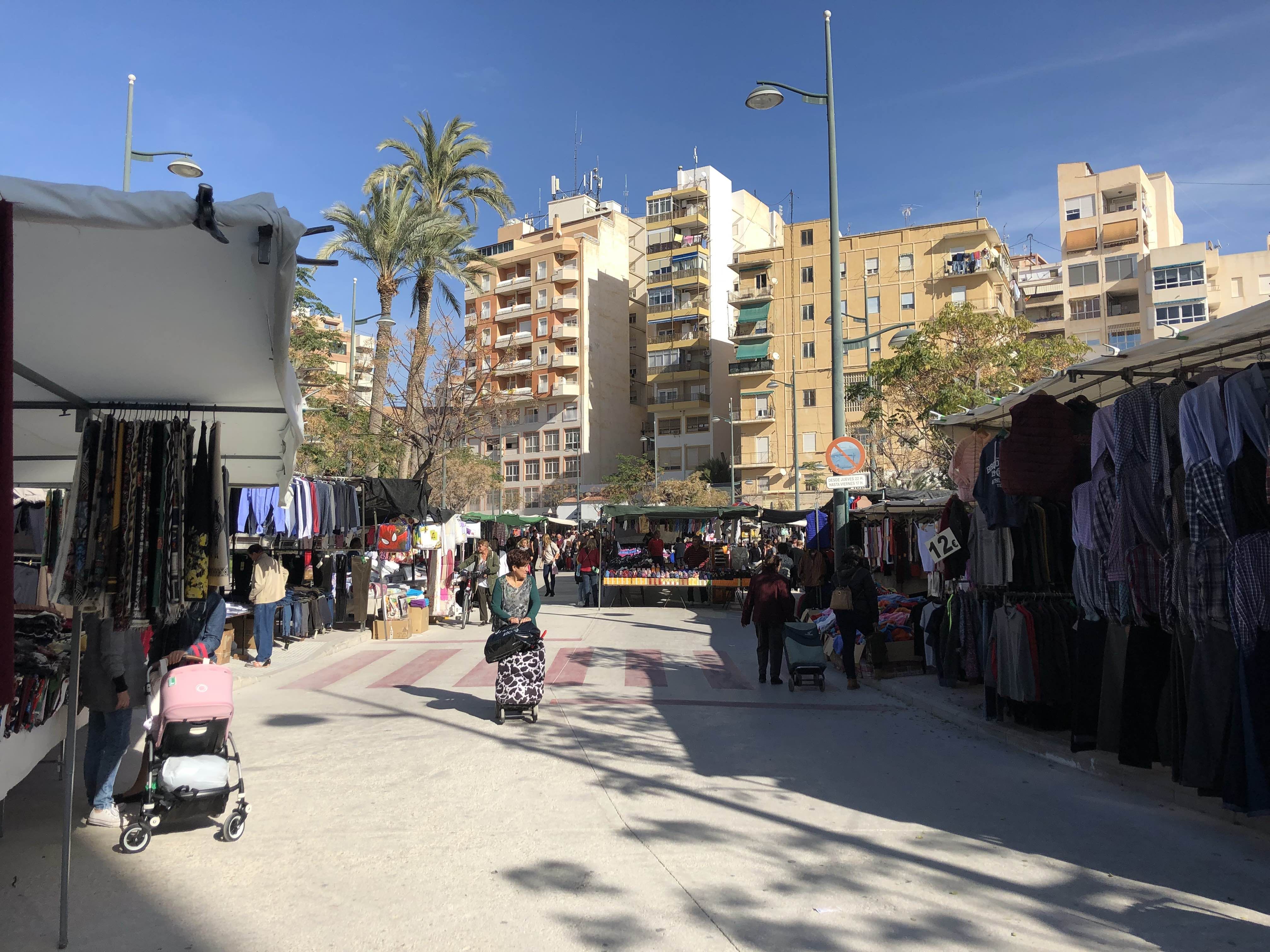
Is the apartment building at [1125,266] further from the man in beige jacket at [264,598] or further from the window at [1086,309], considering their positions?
the man in beige jacket at [264,598]

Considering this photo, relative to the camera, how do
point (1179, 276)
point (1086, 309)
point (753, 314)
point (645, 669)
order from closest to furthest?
point (645, 669), point (1179, 276), point (753, 314), point (1086, 309)

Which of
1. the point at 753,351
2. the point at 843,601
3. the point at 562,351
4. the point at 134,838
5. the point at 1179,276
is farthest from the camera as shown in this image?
the point at 562,351

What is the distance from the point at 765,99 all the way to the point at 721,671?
964 cm

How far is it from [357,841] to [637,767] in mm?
2620

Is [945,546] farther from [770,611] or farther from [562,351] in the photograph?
[562,351]

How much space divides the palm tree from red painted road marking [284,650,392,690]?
14035mm

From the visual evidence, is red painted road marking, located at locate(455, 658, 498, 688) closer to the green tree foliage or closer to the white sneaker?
the white sneaker

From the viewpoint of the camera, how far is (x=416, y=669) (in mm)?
13266

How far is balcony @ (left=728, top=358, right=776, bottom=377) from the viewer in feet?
218

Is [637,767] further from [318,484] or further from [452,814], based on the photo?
[318,484]

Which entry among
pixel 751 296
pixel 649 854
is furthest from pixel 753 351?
pixel 649 854

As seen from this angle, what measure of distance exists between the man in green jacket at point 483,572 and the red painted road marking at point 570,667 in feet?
15.4

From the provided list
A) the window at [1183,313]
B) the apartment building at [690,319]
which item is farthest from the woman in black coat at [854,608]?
the window at [1183,313]

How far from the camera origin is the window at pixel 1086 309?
6938 centimetres
